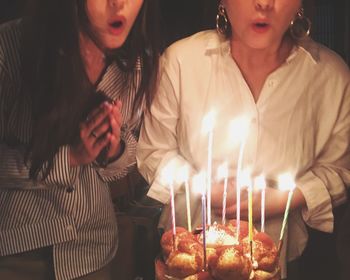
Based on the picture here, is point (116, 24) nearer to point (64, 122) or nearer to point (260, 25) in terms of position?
point (64, 122)

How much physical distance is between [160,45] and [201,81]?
213 mm

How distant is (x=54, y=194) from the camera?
6.31ft

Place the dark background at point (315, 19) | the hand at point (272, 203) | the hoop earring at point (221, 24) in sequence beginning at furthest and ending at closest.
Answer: the dark background at point (315, 19) → the hoop earring at point (221, 24) → the hand at point (272, 203)

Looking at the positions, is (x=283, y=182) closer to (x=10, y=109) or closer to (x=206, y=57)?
(x=206, y=57)

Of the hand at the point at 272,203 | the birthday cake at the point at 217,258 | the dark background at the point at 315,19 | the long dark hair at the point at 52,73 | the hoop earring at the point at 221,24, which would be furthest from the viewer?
the dark background at the point at 315,19

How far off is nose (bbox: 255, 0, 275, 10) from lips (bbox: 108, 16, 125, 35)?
462mm

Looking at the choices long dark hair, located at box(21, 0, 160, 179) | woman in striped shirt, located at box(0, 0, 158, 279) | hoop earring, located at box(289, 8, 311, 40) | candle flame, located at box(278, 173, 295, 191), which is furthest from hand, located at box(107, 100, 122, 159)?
hoop earring, located at box(289, 8, 311, 40)

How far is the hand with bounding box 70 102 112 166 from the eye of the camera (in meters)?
1.78

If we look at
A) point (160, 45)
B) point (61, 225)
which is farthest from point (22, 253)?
point (160, 45)

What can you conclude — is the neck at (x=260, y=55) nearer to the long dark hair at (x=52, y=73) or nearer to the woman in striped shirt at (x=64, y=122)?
the woman in striped shirt at (x=64, y=122)

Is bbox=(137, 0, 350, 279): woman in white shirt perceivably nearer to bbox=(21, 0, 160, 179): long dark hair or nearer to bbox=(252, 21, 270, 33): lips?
bbox=(252, 21, 270, 33): lips

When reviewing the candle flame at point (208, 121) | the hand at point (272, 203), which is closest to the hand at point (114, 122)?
the candle flame at point (208, 121)

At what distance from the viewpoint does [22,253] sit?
1912 millimetres

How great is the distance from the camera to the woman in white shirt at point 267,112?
2.03m
